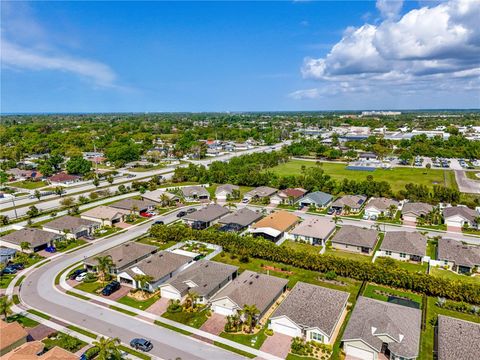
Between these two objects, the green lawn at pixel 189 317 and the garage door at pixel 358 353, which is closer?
the garage door at pixel 358 353

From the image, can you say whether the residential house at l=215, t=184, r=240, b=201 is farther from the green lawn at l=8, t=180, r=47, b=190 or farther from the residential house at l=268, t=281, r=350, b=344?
the green lawn at l=8, t=180, r=47, b=190

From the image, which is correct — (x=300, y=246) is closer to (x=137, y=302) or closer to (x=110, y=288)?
(x=137, y=302)

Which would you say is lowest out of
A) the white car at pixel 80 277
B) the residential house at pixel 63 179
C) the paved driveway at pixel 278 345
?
the paved driveway at pixel 278 345

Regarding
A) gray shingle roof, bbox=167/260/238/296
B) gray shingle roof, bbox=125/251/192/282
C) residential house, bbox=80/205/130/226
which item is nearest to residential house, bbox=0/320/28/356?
gray shingle roof, bbox=125/251/192/282

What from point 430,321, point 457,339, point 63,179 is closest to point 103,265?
point 430,321

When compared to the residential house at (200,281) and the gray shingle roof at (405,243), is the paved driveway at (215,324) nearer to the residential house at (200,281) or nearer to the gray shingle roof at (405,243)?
the residential house at (200,281)

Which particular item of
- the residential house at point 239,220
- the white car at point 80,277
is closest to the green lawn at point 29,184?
the white car at point 80,277
